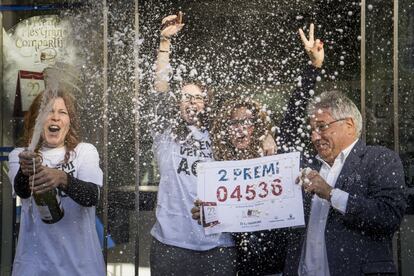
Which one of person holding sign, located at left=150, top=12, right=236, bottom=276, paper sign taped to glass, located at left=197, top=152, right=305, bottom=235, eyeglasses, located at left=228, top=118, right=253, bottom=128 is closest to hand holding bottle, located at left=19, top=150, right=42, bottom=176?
person holding sign, located at left=150, top=12, right=236, bottom=276

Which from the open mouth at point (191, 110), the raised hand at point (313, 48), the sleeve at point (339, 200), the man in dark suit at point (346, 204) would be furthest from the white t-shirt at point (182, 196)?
the raised hand at point (313, 48)

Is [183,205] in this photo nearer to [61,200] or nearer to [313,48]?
[61,200]

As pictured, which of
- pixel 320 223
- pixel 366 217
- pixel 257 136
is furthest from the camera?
pixel 257 136

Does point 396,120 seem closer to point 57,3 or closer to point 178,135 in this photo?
point 178,135

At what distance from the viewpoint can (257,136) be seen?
2.99m

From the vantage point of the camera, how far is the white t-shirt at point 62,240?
8.98 feet

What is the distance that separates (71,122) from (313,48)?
128 centimetres

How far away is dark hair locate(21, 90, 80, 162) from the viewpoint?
9.76ft

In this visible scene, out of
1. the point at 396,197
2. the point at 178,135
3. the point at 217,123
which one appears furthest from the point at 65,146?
the point at 396,197

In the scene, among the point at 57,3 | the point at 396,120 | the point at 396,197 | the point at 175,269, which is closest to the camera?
the point at 396,197

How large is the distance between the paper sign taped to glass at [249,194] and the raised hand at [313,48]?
0.53m

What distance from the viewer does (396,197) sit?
99.7 inches

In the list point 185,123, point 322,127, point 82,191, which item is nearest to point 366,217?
point 322,127

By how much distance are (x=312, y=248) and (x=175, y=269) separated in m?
0.65
